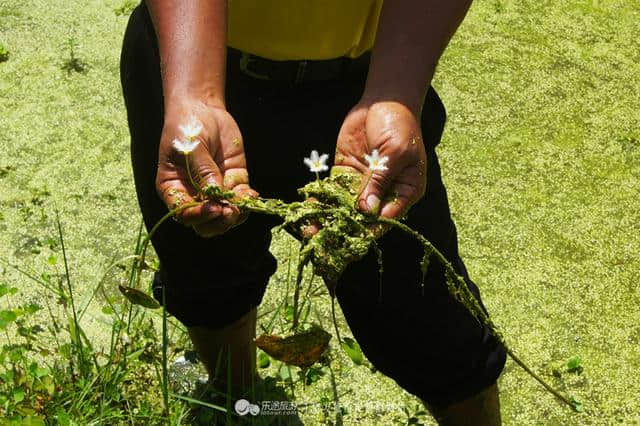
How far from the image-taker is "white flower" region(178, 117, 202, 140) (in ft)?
4.30

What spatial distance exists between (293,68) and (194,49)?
→ 188 mm

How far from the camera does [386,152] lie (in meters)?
1.32

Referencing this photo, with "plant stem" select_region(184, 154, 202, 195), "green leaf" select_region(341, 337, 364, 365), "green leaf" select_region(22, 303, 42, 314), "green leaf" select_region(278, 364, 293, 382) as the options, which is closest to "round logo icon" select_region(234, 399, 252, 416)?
"green leaf" select_region(278, 364, 293, 382)

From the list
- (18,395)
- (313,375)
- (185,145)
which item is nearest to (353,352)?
(313,375)

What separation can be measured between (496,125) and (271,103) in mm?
1572

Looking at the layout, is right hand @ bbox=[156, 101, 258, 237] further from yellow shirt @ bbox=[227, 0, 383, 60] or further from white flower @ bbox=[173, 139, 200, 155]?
yellow shirt @ bbox=[227, 0, 383, 60]

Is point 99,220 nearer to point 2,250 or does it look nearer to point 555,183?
point 2,250

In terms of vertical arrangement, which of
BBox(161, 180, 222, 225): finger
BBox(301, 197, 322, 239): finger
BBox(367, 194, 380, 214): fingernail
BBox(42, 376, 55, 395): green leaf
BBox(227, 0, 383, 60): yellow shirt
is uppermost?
BBox(227, 0, 383, 60): yellow shirt

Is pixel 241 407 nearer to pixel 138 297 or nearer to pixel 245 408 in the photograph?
pixel 245 408

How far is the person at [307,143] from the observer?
54.0 inches

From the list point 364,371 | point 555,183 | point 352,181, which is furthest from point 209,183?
point 555,183

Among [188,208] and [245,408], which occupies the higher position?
[188,208]

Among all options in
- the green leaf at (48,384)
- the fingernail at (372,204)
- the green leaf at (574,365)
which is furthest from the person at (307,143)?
the green leaf at (574,365)

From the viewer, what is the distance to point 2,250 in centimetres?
241
